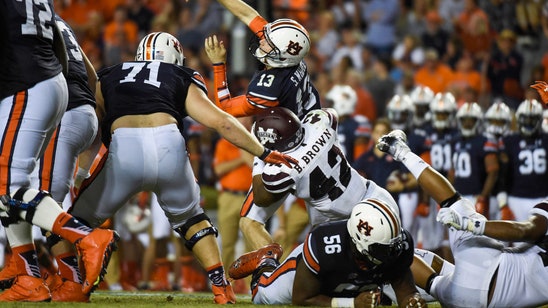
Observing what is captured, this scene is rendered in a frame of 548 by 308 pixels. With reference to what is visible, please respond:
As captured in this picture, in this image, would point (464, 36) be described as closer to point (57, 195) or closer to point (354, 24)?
point (354, 24)

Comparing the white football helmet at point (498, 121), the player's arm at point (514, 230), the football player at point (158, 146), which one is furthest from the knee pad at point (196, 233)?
the white football helmet at point (498, 121)

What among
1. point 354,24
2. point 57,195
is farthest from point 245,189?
point 354,24

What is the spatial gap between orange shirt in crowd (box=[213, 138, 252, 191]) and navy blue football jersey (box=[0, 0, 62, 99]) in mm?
5053

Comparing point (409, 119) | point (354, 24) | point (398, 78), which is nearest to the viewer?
point (409, 119)

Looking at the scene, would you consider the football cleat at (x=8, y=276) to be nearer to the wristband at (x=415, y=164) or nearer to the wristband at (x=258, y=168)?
the wristband at (x=258, y=168)

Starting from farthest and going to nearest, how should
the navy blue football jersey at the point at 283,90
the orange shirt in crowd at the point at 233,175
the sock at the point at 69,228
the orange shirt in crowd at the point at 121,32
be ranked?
the orange shirt in crowd at the point at 121,32
the orange shirt in crowd at the point at 233,175
the navy blue football jersey at the point at 283,90
the sock at the point at 69,228

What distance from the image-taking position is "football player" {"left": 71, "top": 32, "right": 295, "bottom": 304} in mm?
6863

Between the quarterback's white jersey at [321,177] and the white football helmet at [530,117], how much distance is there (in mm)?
4629

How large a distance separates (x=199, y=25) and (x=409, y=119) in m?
4.61

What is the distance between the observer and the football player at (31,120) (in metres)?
6.39

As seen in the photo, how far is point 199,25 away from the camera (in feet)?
53.5

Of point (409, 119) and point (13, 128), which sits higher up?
point (13, 128)

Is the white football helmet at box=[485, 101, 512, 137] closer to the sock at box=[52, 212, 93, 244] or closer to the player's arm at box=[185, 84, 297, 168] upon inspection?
the player's arm at box=[185, 84, 297, 168]

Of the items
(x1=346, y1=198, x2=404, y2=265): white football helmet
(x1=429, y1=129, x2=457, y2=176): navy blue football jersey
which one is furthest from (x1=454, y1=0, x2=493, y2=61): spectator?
(x1=346, y1=198, x2=404, y2=265): white football helmet
